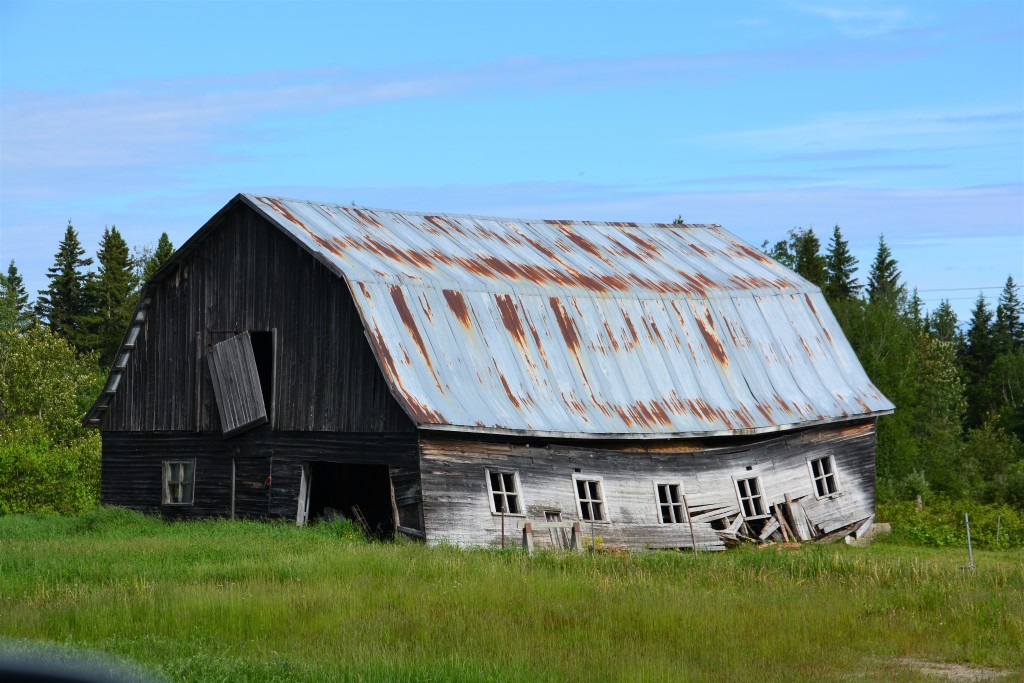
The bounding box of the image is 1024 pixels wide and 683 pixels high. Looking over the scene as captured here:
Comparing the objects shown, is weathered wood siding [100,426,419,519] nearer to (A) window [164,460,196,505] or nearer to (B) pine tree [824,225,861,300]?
(A) window [164,460,196,505]

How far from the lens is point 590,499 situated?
25719 mm

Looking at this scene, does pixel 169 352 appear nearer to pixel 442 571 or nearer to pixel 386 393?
pixel 386 393

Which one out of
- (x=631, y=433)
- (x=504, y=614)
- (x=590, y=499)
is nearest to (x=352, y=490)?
(x=590, y=499)

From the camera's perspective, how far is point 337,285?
24.5 m

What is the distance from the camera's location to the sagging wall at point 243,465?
934 inches

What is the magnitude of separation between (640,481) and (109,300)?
153 feet

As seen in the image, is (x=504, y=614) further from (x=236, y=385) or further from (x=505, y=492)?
(x=236, y=385)

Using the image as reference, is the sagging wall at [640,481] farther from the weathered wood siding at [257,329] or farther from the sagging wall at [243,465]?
the weathered wood siding at [257,329]

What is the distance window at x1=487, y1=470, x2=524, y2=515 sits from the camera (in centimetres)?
2438

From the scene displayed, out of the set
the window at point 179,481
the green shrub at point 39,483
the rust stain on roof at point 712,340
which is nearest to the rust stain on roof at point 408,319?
the window at point 179,481

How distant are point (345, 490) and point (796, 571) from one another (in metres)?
12.6

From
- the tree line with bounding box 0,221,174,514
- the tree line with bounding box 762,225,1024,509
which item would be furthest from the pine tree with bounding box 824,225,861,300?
the tree line with bounding box 0,221,174,514

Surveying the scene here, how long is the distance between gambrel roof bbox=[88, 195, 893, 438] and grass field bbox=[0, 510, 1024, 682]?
538cm

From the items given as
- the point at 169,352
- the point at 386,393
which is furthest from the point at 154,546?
the point at 169,352
